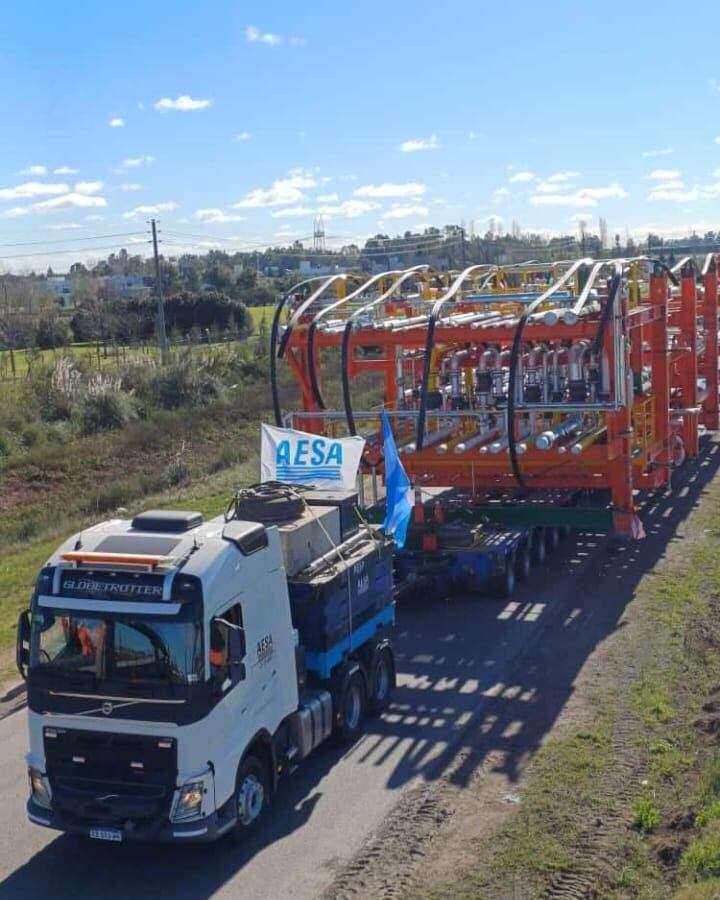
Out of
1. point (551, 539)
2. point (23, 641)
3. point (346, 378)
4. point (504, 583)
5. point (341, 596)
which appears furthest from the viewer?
point (551, 539)

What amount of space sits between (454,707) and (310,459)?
130 inches

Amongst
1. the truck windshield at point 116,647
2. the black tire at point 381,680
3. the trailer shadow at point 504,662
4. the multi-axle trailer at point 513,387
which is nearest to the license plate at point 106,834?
the truck windshield at point 116,647

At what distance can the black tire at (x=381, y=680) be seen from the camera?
39.4 ft

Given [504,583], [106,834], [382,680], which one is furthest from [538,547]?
[106,834]

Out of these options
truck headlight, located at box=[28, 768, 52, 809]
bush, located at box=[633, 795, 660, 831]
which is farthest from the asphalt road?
bush, located at box=[633, 795, 660, 831]

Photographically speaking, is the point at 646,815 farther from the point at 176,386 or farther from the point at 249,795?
the point at 176,386

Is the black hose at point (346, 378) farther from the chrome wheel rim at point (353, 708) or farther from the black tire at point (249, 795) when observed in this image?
the black tire at point (249, 795)

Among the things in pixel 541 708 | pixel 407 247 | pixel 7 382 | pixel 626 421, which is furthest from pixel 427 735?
pixel 407 247

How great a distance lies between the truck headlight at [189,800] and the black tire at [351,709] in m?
2.61

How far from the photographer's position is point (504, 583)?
16312 mm

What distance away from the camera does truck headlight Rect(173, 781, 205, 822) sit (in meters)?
8.55

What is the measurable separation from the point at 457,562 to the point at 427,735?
4839 mm

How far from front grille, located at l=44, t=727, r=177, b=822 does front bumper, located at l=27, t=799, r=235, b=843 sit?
0.18ft

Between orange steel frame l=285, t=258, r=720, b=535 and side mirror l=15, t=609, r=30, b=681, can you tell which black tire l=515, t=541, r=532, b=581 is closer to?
orange steel frame l=285, t=258, r=720, b=535
